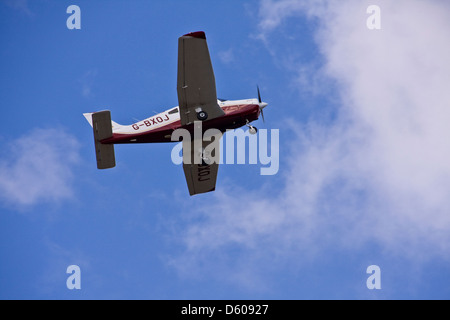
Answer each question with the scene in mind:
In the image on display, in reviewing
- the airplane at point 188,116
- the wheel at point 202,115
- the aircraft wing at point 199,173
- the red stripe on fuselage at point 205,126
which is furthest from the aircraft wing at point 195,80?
the aircraft wing at point 199,173

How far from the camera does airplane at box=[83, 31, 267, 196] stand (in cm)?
2889

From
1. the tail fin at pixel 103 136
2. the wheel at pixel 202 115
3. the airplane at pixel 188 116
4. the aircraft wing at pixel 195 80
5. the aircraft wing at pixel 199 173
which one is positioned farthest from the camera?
the aircraft wing at pixel 199 173

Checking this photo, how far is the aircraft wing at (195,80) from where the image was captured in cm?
2816

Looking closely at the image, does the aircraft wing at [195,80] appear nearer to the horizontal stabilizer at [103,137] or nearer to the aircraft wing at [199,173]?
the horizontal stabilizer at [103,137]

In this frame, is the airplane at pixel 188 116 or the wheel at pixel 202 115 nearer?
the airplane at pixel 188 116

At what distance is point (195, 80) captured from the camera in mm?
29141

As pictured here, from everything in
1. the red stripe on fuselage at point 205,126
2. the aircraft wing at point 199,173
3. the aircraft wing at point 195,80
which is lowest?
the aircraft wing at point 199,173

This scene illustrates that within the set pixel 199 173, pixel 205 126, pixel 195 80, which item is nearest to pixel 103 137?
pixel 205 126

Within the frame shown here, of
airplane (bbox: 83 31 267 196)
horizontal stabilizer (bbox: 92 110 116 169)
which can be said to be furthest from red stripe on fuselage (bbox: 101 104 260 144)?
horizontal stabilizer (bbox: 92 110 116 169)

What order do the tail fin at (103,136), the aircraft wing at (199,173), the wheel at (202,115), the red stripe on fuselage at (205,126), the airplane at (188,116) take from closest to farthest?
1. the airplane at (188,116)
2. the wheel at (202,115)
3. the tail fin at (103,136)
4. the red stripe on fuselage at (205,126)
5. the aircraft wing at (199,173)

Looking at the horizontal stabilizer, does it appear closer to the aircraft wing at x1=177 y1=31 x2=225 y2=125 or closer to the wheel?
the aircraft wing at x1=177 y1=31 x2=225 y2=125

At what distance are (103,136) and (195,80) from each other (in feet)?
17.2

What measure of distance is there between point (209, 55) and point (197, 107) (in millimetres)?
2592
